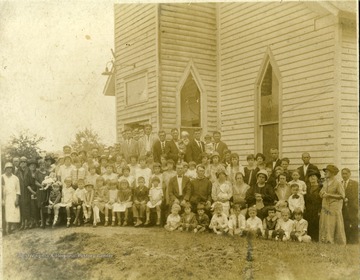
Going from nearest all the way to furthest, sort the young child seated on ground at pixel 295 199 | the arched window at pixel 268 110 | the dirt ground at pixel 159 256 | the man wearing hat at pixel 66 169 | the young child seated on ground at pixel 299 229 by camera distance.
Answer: the dirt ground at pixel 159 256
the young child seated on ground at pixel 299 229
the young child seated on ground at pixel 295 199
the man wearing hat at pixel 66 169
the arched window at pixel 268 110

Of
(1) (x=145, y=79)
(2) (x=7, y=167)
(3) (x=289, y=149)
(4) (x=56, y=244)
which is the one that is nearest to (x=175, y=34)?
(1) (x=145, y=79)

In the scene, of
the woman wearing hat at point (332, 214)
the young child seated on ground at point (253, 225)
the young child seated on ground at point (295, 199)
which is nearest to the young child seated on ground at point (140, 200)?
the young child seated on ground at point (253, 225)

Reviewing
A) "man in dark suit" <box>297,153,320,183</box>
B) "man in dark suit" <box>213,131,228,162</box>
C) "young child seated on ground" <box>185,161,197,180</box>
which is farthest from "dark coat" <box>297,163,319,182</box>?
"young child seated on ground" <box>185,161,197,180</box>

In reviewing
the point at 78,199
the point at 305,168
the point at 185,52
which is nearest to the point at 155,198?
the point at 78,199

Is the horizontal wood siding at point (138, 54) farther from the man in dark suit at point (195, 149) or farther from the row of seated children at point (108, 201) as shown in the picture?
the row of seated children at point (108, 201)

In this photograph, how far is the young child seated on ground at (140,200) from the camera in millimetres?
5547

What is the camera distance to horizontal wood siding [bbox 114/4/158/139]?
6.39 m

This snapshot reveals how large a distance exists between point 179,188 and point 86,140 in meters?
1.53

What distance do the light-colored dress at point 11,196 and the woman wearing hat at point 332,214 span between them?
4090 millimetres

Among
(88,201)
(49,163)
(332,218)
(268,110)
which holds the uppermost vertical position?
(268,110)

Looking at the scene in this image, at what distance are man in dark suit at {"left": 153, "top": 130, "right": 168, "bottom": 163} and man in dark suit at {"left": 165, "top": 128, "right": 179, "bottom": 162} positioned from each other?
2.5 inches

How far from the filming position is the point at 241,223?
514 cm

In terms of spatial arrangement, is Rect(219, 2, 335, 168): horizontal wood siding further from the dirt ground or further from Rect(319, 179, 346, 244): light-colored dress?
the dirt ground

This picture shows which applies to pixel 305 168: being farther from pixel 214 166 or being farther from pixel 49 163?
pixel 49 163
